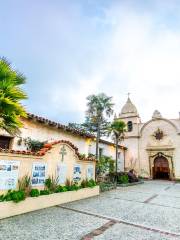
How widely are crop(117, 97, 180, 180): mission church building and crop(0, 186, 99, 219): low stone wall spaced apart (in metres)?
17.5

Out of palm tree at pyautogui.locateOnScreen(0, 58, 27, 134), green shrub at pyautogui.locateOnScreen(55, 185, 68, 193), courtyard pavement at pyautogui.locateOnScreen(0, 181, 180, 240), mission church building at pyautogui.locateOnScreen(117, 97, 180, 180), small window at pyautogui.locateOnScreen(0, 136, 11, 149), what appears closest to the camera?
courtyard pavement at pyautogui.locateOnScreen(0, 181, 180, 240)

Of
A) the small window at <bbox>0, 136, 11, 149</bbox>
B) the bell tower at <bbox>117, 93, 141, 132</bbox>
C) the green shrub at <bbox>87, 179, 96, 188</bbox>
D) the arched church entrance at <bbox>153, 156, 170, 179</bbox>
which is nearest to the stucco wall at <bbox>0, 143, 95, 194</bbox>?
the green shrub at <bbox>87, 179, 96, 188</bbox>

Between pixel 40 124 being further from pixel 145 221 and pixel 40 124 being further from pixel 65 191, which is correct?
pixel 145 221

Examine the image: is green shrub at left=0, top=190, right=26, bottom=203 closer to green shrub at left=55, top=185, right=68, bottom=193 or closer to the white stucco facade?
green shrub at left=55, top=185, right=68, bottom=193

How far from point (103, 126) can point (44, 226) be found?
16.7m

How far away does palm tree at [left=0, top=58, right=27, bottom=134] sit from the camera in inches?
219

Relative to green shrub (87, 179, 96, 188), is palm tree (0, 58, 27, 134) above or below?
above

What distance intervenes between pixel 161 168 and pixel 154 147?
275 centimetres

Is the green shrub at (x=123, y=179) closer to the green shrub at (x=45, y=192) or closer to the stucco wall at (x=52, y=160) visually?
the stucco wall at (x=52, y=160)

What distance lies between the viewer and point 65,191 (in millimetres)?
8336

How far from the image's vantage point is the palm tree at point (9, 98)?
557 cm

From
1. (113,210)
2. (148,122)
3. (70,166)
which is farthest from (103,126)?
(113,210)

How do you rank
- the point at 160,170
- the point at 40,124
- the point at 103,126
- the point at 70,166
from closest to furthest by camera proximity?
the point at 70,166, the point at 40,124, the point at 103,126, the point at 160,170

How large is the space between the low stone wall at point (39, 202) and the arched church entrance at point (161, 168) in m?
17.9
